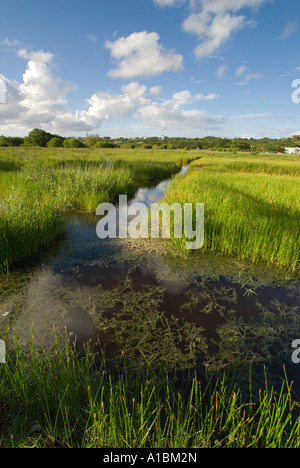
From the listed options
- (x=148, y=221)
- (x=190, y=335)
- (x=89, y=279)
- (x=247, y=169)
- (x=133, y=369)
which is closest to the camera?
(x=133, y=369)

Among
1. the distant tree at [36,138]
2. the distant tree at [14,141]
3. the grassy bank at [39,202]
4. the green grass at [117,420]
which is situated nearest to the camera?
the green grass at [117,420]

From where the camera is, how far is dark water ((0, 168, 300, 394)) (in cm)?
231

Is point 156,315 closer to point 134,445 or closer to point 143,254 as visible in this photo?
point 134,445

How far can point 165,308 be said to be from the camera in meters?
3.01

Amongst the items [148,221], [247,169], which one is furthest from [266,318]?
[247,169]

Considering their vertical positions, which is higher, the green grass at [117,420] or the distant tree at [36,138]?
the distant tree at [36,138]

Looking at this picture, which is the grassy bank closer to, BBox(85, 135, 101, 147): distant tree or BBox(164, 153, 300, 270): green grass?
BBox(164, 153, 300, 270): green grass

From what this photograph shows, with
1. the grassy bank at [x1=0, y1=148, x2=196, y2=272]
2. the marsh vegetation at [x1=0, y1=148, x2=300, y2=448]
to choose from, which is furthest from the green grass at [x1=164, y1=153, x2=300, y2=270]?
the grassy bank at [x1=0, y1=148, x2=196, y2=272]

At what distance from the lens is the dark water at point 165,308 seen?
A: 231 centimetres

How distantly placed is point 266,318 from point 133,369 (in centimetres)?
190

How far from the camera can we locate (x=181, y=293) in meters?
3.36

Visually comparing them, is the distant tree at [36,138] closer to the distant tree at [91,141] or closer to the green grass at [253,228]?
the distant tree at [91,141]

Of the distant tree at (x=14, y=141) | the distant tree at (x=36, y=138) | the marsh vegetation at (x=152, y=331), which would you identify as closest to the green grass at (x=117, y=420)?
the marsh vegetation at (x=152, y=331)

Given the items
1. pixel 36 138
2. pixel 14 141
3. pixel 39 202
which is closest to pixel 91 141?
pixel 36 138
